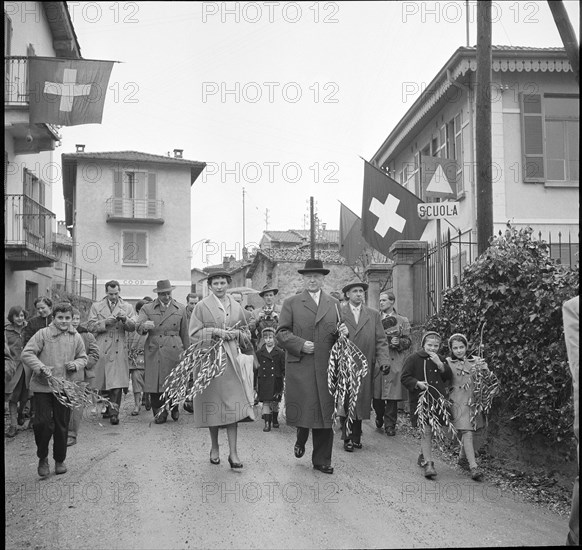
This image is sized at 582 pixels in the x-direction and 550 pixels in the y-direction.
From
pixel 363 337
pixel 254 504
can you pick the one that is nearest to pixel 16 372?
pixel 363 337

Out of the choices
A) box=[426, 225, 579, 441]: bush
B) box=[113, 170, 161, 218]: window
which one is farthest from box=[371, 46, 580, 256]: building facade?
box=[113, 170, 161, 218]: window

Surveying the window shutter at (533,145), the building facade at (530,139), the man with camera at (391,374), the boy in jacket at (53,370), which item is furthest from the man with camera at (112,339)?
the window shutter at (533,145)

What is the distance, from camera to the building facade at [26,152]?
19625mm

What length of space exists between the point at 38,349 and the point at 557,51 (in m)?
13.0

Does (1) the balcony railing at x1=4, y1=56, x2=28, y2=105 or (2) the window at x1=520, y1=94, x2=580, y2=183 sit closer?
(2) the window at x1=520, y1=94, x2=580, y2=183

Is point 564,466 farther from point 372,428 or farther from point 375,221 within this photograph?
point 375,221

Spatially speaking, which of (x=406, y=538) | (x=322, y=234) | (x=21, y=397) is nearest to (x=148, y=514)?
(x=406, y=538)

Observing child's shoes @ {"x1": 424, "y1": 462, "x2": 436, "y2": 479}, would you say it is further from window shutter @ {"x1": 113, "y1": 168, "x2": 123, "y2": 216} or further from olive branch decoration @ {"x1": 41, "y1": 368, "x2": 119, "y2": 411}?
window shutter @ {"x1": 113, "y1": 168, "x2": 123, "y2": 216}

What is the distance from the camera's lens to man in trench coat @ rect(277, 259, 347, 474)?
799cm

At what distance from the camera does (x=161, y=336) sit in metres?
11.6

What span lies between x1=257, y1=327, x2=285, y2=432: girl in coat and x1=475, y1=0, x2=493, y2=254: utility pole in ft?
10.6

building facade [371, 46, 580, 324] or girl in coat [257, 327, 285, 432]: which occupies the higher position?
building facade [371, 46, 580, 324]

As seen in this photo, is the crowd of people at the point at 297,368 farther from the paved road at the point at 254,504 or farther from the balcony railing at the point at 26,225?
the balcony railing at the point at 26,225

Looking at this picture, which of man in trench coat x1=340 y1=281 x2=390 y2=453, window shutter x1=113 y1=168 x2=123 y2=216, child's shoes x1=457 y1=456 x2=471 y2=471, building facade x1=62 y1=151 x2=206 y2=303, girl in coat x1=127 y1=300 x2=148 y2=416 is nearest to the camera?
child's shoes x1=457 y1=456 x2=471 y2=471
